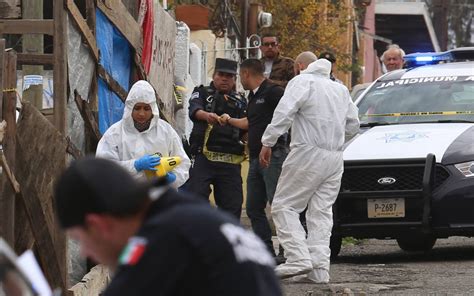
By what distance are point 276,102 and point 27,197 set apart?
143 inches

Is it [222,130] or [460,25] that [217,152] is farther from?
[460,25]

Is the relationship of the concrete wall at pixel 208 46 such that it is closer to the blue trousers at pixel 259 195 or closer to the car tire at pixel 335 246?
the car tire at pixel 335 246

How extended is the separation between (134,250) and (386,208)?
8685 mm

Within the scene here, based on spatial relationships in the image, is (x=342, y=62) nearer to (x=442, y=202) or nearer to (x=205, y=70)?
(x=205, y=70)

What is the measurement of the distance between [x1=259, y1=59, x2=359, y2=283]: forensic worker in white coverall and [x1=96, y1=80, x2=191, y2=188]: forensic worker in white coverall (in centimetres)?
137

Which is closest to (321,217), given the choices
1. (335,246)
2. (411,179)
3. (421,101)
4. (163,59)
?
(411,179)

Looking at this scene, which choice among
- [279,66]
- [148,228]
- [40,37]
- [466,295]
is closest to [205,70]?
[279,66]

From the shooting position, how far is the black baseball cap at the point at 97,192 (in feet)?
10.5

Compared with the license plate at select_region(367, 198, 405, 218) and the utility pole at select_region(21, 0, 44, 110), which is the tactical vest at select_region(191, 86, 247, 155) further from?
the utility pole at select_region(21, 0, 44, 110)

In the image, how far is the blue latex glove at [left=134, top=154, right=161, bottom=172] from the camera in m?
8.81

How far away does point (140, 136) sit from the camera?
9.11 m

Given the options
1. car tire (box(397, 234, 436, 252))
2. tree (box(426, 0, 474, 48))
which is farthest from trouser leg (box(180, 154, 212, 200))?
tree (box(426, 0, 474, 48))

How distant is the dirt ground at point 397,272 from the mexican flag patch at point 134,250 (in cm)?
652

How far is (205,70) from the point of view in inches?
786
